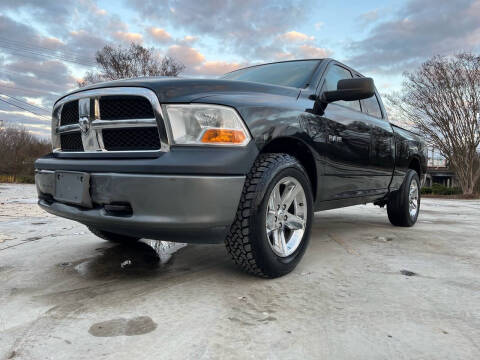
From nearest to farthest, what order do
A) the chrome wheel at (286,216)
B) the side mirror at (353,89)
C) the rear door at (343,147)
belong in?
the chrome wheel at (286,216), the side mirror at (353,89), the rear door at (343,147)

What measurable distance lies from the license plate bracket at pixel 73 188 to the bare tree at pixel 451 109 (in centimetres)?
1912

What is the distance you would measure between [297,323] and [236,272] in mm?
820

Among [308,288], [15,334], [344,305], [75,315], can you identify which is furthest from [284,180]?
[15,334]

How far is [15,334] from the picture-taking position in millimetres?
1552

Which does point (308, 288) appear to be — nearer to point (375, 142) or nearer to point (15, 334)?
point (15, 334)

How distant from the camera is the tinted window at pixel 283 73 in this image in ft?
10.1

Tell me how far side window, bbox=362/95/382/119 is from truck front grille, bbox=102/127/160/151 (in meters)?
2.61

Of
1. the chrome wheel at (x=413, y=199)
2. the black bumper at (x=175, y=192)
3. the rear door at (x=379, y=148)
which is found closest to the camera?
the black bumper at (x=175, y=192)

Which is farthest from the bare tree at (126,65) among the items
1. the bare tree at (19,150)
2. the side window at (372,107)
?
the side window at (372,107)

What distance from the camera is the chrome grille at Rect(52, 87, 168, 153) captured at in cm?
206

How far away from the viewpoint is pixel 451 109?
1778 cm

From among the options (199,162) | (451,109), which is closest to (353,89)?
(199,162)

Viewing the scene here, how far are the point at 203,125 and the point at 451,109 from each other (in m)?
19.1

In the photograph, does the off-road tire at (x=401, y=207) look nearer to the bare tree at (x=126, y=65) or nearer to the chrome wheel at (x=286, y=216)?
the chrome wheel at (x=286, y=216)
